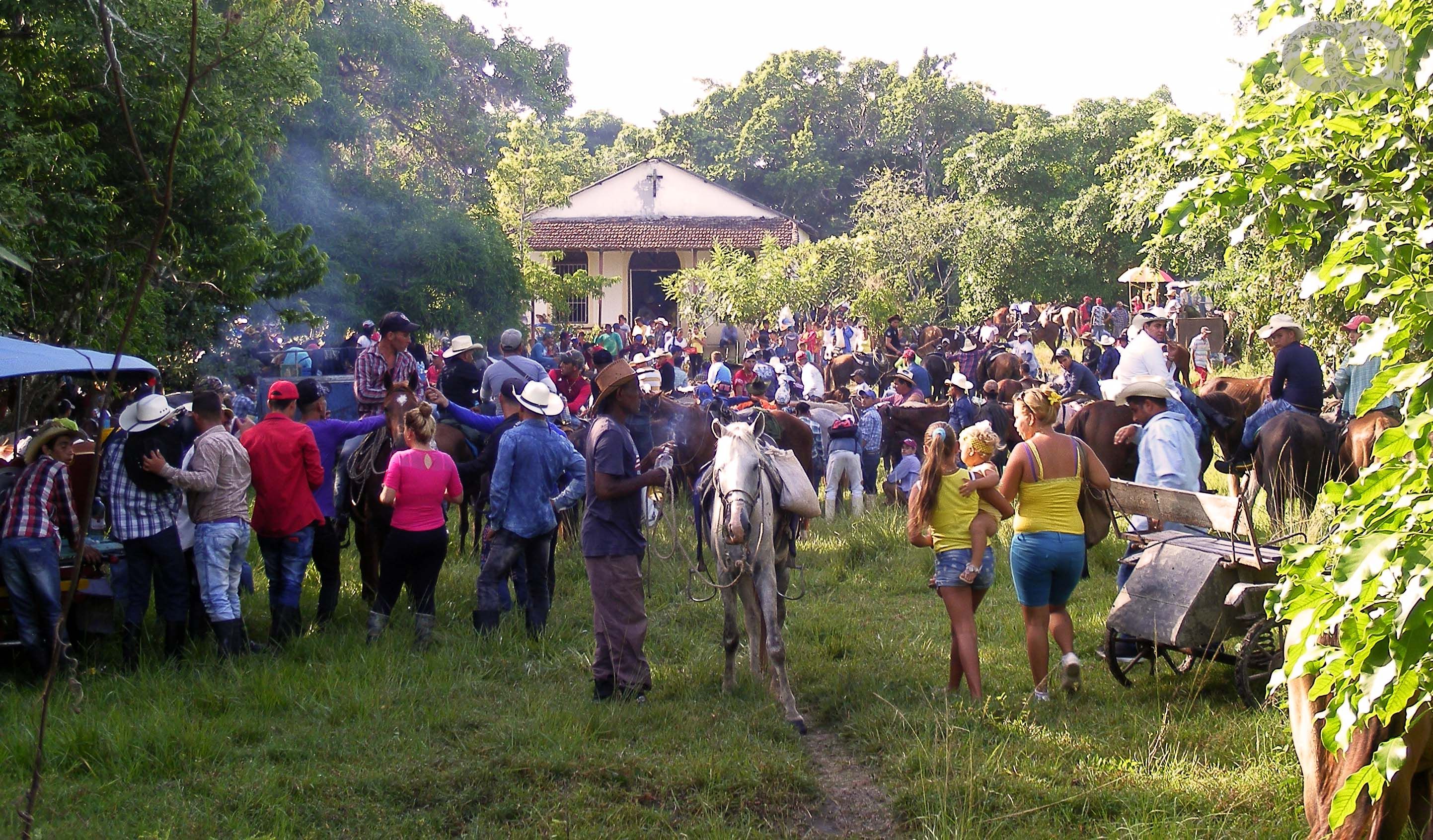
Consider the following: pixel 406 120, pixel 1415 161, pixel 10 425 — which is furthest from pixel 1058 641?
pixel 406 120

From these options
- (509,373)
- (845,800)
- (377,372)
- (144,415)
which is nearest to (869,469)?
(509,373)

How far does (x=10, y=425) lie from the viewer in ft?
37.0

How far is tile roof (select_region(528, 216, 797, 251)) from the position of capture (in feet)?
134

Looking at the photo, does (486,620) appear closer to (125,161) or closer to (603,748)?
(603,748)

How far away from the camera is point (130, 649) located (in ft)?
25.0

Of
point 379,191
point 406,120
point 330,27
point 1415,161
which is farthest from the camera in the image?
point 406,120

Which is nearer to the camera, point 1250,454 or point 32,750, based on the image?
point 32,750

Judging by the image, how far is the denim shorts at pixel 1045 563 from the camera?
21.8 feet

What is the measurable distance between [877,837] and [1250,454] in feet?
25.3

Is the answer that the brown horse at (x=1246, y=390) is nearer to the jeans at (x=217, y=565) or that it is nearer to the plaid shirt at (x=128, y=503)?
the jeans at (x=217, y=565)

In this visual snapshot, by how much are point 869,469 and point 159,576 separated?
8.49 metres

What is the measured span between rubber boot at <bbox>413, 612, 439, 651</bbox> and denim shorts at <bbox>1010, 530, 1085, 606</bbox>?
12.9ft

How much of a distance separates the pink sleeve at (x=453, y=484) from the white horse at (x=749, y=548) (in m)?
1.83

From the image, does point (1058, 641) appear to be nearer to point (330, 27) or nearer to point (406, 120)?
point (330, 27)
